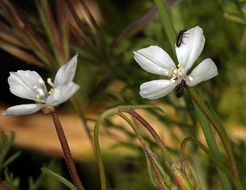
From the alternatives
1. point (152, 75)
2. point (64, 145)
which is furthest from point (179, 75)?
point (152, 75)

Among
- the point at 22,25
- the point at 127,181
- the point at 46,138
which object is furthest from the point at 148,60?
the point at 46,138

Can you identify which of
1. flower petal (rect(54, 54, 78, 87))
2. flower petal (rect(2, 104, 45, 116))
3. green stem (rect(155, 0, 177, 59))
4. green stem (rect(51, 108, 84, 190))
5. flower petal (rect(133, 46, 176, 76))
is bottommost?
green stem (rect(51, 108, 84, 190))

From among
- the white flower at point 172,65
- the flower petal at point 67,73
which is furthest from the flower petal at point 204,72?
the flower petal at point 67,73

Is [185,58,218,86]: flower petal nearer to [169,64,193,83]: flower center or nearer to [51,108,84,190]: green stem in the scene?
[169,64,193,83]: flower center

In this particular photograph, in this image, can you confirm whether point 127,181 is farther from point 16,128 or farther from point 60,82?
point 60,82

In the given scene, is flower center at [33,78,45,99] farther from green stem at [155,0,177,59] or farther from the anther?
green stem at [155,0,177,59]

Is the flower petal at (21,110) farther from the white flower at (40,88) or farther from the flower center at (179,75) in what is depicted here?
the flower center at (179,75)

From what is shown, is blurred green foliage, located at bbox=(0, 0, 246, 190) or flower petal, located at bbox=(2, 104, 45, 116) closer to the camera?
flower petal, located at bbox=(2, 104, 45, 116)

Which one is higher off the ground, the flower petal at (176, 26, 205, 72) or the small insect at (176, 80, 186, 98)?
the flower petal at (176, 26, 205, 72)

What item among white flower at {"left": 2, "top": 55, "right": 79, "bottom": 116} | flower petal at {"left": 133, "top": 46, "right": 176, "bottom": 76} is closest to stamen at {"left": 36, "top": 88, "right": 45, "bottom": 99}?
white flower at {"left": 2, "top": 55, "right": 79, "bottom": 116}
